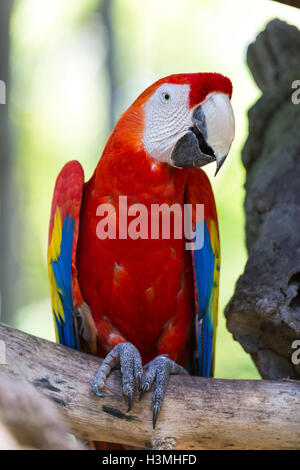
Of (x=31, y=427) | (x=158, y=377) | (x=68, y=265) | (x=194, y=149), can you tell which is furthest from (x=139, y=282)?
(x=31, y=427)

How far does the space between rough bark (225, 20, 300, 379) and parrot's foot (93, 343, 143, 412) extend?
47 cm

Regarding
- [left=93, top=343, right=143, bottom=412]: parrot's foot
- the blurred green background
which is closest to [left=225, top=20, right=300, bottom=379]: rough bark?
[left=93, top=343, right=143, bottom=412]: parrot's foot

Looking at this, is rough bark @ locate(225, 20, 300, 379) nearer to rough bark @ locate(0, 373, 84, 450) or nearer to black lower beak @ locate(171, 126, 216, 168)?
black lower beak @ locate(171, 126, 216, 168)

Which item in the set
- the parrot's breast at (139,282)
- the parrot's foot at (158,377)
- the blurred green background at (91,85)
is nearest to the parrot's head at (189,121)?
the parrot's breast at (139,282)

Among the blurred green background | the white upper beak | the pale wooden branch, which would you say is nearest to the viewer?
the pale wooden branch

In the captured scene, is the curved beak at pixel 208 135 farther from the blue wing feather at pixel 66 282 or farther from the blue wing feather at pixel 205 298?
the blue wing feather at pixel 66 282

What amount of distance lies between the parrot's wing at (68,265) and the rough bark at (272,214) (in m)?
0.50

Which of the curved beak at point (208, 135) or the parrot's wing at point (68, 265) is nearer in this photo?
the curved beak at point (208, 135)

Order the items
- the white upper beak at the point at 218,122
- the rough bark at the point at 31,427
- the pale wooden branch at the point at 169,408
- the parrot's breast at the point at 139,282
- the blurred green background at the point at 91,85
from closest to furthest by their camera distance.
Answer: the rough bark at the point at 31,427
the pale wooden branch at the point at 169,408
the white upper beak at the point at 218,122
the parrot's breast at the point at 139,282
the blurred green background at the point at 91,85

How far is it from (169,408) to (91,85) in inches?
115

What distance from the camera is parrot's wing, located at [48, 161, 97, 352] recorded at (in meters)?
1.70

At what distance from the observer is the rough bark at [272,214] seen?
173 cm

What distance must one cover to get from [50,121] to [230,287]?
68.7 inches

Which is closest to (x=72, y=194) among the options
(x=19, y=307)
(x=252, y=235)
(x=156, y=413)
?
(x=156, y=413)
